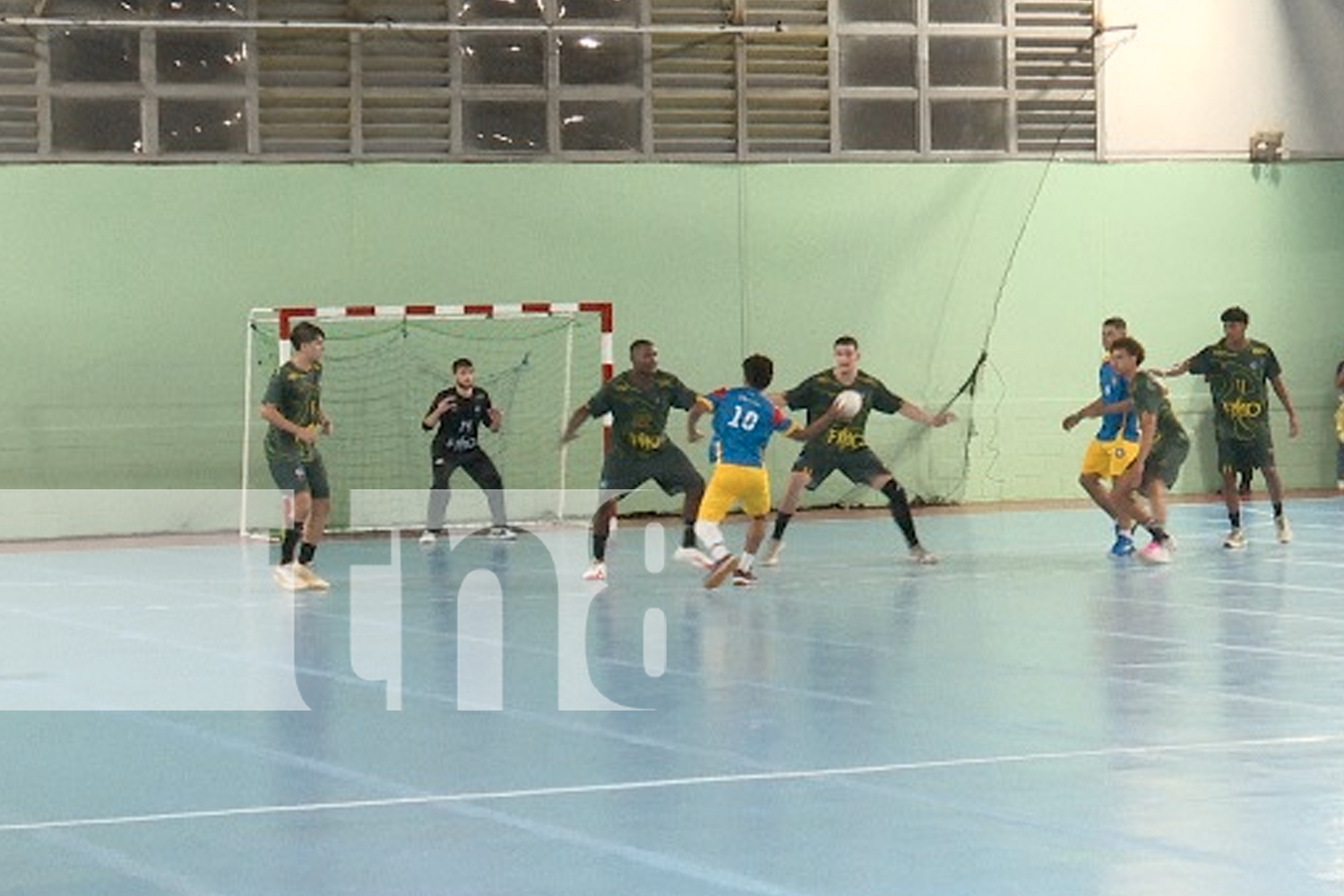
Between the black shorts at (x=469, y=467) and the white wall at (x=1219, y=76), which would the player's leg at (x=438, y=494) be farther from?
the white wall at (x=1219, y=76)

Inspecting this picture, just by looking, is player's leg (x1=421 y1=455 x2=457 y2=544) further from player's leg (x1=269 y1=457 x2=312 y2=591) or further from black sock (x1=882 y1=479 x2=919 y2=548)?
black sock (x1=882 y1=479 x2=919 y2=548)

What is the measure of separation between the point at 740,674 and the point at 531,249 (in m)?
16.3

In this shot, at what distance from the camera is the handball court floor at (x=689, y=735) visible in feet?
30.5

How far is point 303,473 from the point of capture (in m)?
21.4

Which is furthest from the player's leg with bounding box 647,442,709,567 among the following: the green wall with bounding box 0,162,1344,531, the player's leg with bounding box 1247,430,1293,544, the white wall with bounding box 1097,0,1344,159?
the white wall with bounding box 1097,0,1344,159

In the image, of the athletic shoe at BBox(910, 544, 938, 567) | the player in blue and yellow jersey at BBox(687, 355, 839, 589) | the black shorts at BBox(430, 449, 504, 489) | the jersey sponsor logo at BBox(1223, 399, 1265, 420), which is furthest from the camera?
the black shorts at BBox(430, 449, 504, 489)

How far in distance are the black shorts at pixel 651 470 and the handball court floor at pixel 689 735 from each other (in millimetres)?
838

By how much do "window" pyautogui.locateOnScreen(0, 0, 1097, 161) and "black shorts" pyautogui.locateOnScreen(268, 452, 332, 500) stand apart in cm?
905

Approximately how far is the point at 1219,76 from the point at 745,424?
1512 cm

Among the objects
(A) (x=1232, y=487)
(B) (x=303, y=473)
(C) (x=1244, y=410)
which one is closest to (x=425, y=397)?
(B) (x=303, y=473)

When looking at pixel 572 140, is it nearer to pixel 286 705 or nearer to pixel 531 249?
pixel 531 249

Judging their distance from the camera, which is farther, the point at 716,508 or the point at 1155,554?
the point at 1155,554

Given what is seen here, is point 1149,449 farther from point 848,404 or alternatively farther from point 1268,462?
point 848,404

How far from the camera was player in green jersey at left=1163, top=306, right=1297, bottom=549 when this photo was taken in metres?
24.8
